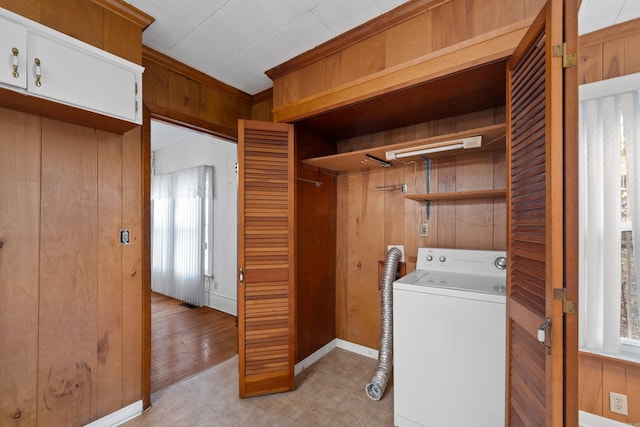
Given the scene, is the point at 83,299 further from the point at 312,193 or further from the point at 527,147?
the point at 527,147

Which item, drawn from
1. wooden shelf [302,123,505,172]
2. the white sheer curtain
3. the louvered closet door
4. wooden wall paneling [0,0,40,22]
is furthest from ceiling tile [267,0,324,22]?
the white sheer curtain

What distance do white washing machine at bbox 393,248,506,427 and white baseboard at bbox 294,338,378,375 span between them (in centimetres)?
87

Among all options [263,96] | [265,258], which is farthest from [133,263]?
[263,96]

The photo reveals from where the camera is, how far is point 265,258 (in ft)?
6.47

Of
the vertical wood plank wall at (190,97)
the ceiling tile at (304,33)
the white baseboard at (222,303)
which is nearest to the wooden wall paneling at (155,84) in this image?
the vertical wood plank wall at (190,97)

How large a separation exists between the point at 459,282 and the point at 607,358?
94 cm

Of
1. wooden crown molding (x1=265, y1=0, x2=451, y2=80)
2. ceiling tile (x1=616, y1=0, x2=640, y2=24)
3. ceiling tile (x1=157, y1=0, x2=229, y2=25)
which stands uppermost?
ceiling tile (x1=157, y1=0, x2=229, y2=25)

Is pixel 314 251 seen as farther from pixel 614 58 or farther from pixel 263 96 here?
pixel 614 58

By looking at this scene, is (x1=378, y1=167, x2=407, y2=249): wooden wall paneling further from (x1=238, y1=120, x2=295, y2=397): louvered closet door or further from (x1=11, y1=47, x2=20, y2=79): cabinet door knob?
(x1=11, y1=47, x2=20, y2=79): cabinet door knob

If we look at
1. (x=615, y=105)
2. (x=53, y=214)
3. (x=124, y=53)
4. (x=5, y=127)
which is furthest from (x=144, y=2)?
(x=615, y=105)

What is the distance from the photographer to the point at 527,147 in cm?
106

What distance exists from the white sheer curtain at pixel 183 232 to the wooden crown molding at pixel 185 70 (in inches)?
69.7

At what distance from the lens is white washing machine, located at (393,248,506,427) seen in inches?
52.9

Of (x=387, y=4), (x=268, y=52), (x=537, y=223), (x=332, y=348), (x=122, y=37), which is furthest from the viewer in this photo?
(x=332, y=348)
